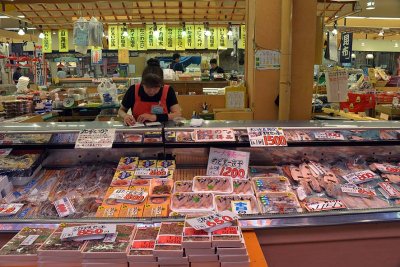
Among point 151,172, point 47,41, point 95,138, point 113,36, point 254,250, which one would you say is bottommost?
point 254,250

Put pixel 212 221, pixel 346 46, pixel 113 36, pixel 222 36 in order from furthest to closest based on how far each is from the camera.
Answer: pixel 222 36 → pixel 113 36 → pixel 346 46 → pixel 212 221

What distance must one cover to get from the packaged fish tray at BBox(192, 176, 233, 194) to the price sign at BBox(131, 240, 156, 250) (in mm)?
788

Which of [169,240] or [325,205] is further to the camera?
[325,205]

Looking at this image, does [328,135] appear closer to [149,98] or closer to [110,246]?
[110,246]

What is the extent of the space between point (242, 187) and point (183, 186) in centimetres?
44

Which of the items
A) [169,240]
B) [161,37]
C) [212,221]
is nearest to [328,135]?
[212,221]

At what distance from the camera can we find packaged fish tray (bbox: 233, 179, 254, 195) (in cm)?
267

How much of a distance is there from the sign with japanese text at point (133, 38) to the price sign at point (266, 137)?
1097cm

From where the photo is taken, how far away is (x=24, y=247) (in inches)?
76.6

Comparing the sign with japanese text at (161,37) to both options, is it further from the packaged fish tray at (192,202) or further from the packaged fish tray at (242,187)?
the packaged fish tray at (192,202)

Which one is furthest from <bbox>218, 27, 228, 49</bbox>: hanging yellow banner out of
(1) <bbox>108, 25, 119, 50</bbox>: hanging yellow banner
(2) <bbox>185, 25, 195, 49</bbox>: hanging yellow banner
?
(1) <bbox>108, 25, 119, 50</bbox>: hanging yellow banner

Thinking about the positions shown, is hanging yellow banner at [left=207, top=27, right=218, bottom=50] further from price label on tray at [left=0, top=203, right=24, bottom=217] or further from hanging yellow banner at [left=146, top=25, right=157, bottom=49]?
price label on tray at [left=0, top=203, right=24, bottom=217]

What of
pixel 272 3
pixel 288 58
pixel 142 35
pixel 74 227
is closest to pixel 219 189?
pixel 74 227

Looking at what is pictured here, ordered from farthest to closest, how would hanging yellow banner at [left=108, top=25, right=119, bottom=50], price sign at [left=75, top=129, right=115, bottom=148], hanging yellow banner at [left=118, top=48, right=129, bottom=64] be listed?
hanging yellow banner at [left=118, top=48, right=129, bottom=64] → hanging yellow banner at [left=108, top=25, right=119, bottom=50] → price sign at [left=75, top=129, right=115, bottom=148]
